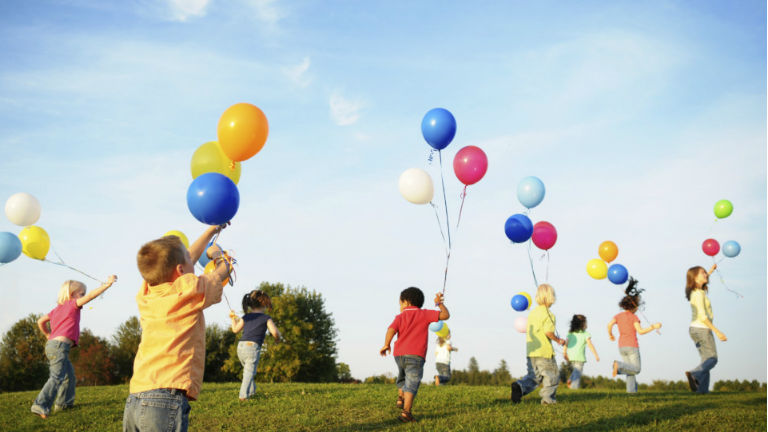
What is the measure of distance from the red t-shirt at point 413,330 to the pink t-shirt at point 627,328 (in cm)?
666

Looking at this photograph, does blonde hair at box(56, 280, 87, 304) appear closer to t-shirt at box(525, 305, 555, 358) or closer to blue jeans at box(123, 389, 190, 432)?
blue jeans at box(123, 389, 190, 432)

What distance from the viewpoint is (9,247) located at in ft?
35.5

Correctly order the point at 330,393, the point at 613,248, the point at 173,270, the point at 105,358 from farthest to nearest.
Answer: the point at 105,358
the point at 613,248
the point at 330,393
the point at 173,270

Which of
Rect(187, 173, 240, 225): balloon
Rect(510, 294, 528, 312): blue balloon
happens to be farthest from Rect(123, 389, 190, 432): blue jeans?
Rect(510, 294, 528, 312): blue balloon

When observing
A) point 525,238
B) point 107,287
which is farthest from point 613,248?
point 107,287

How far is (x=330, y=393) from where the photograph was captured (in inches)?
388

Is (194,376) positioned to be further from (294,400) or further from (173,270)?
(294,400)

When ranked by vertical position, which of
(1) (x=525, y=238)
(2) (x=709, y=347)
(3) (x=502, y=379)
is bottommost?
(3) (x=502, y=379)

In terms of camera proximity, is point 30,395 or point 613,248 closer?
point 30,395

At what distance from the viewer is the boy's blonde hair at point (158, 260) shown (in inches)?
148

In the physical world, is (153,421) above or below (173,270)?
below

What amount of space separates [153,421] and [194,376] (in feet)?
1.21

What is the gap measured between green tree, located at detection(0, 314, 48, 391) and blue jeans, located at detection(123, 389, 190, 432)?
35.2m

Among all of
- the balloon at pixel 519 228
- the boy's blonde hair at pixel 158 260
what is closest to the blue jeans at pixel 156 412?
the boy's blonde hair at pixel 158 260
